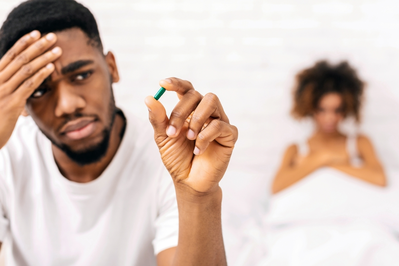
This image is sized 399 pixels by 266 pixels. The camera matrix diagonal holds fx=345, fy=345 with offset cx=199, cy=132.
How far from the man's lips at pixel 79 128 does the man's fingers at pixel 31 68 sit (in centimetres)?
13

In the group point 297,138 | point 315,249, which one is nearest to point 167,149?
point 315,249

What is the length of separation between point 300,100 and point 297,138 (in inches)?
8.3

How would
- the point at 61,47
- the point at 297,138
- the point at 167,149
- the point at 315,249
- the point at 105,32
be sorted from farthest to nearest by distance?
the point at 297,138, the point at 105,32, the point at 315,249, the point at 61,47, the point at 167,149

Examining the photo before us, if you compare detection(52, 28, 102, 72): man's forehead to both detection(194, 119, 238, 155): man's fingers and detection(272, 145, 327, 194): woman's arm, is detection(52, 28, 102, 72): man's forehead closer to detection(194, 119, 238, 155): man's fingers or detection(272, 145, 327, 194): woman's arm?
detection(194, 119, 238, 155): man's fingers

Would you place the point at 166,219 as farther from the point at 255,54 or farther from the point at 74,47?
the point at 255,54

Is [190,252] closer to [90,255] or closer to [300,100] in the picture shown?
[90,255]

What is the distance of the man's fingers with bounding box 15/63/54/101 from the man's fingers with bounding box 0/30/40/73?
0.06 metres

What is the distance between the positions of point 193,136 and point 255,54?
4.25 ft

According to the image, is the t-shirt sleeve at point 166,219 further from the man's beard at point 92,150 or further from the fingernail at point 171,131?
the fingernail at point 171,131

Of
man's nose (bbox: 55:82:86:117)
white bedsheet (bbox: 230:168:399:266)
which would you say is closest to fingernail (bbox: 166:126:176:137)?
man's nose (bbox: 55:82:86:117)

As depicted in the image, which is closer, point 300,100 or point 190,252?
point 190,252

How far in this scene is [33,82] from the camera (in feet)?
2.39

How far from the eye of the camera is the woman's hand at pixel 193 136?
529 millimetres

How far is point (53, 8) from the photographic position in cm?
80
